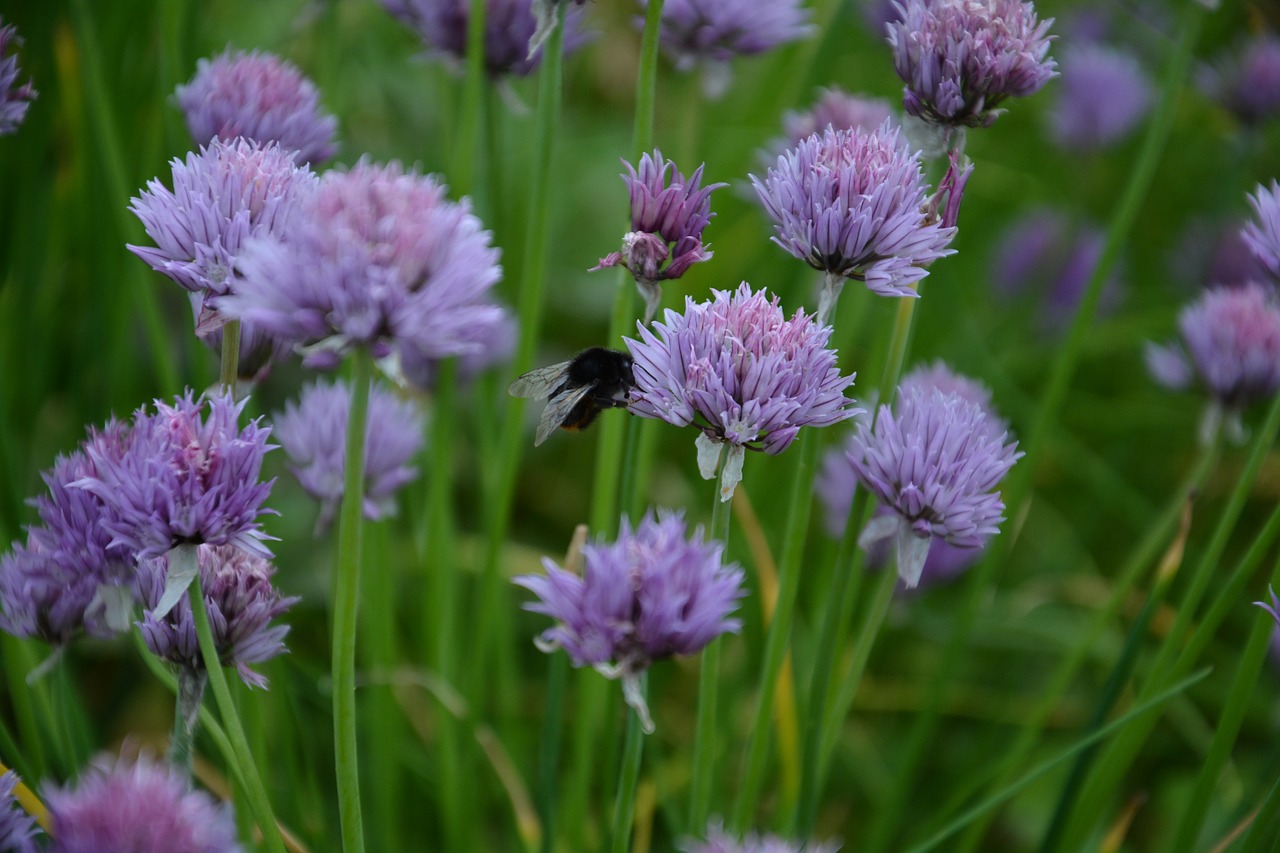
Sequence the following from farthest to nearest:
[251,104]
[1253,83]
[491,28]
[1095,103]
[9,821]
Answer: [1095,103] → [1253,83] → [491,28] → [251,104] → [9,821]

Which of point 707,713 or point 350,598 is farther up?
point 350,598

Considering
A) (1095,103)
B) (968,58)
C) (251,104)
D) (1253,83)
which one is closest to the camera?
(968,58)

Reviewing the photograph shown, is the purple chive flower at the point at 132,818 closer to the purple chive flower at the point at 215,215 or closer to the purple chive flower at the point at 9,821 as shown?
the purple chive flower at the point at 9,821

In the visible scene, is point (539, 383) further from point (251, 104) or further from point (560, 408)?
point (251, 104)

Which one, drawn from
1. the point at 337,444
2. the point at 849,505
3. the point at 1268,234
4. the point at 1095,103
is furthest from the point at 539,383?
the point at 1095,103

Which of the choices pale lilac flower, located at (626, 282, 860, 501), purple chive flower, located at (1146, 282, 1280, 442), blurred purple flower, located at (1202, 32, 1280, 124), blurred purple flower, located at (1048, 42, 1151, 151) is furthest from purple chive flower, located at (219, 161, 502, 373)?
blurred purple flower, located at (1048, 42, 1151, 151)

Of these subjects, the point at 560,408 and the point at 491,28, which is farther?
the point at 491,28

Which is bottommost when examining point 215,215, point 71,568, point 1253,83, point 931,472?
point 71,568
